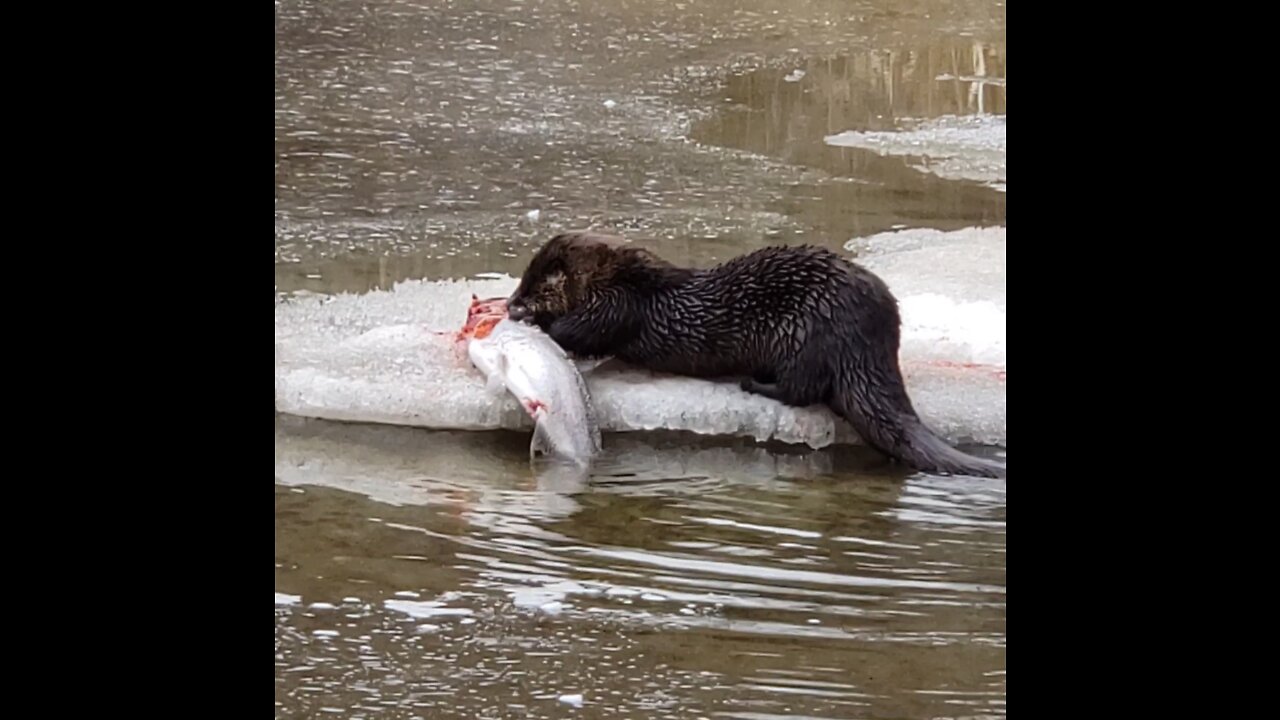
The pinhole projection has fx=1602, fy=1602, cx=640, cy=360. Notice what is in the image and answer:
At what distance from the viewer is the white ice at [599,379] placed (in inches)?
127

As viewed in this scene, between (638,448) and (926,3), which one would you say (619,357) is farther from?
(926,3)

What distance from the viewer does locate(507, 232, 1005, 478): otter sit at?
3.10m

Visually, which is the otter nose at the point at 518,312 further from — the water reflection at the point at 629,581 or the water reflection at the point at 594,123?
the water reflection at the point at 594,123

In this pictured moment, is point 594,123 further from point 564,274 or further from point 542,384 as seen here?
point 542,384

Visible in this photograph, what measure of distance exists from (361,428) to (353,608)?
0.82 metres

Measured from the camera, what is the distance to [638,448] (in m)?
3.15

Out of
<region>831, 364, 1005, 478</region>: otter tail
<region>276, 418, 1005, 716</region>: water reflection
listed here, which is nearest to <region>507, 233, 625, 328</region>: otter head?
<region>276, 418, 1005, 716</region>: water reflection

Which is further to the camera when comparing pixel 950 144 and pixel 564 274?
pixel 950 144

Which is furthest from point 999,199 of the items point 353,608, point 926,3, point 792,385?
point 353,608

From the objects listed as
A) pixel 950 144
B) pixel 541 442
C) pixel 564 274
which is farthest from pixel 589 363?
pixel 950 144

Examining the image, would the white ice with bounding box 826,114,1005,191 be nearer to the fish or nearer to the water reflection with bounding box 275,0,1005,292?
the water reflection with bounding box 275,0,1005,292

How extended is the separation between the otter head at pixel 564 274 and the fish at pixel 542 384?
0.24 ft

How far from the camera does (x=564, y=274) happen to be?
342 centimetres

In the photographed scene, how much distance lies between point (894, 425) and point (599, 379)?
0.65 m
